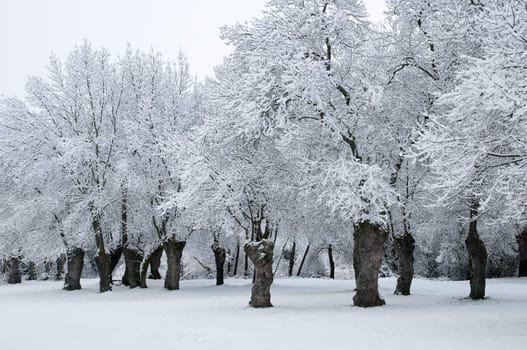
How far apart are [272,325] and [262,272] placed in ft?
14.9

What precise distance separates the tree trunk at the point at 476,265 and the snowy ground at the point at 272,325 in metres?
0.46

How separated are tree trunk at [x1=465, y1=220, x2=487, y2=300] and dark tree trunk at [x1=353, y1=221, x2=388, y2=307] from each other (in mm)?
3905

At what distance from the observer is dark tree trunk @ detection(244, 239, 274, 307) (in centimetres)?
1673

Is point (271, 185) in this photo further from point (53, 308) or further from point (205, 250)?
point (205, 250)

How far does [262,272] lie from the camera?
16.9 meters

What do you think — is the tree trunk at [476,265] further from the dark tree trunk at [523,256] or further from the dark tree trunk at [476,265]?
the dark tree trunk at [523,256]

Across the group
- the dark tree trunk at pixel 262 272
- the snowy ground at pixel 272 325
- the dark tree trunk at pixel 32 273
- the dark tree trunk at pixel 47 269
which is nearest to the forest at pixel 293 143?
A: the dark tree trunk at pixel 262 272

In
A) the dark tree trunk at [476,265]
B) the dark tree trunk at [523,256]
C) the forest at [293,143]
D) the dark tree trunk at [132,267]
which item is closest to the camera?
the forest at [293,143]

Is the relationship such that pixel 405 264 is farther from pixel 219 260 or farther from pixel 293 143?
pixel 219 260

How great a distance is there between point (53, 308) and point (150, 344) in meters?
9.79

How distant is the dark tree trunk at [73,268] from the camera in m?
27.7

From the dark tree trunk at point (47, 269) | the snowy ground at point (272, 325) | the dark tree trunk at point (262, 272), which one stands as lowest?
the dark tree trunk at point (47, 269)

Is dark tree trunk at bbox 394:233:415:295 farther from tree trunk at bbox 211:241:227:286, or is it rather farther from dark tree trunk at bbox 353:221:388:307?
tree trunk at bbox 211:241:227:286

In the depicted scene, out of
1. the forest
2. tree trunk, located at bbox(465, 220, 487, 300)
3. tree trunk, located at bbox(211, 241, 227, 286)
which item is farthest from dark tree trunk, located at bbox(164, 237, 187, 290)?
tree trunk, located at bbox(465, 220, 487, 300)
